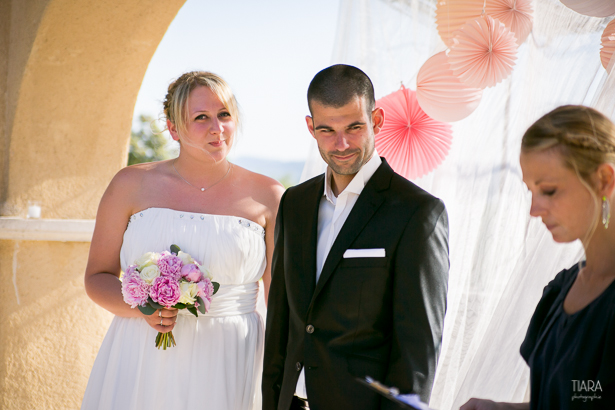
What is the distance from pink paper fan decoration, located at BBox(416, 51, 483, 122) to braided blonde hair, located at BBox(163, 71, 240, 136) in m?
0.91

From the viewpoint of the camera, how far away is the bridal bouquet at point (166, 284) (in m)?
2.39

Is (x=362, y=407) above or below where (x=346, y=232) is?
below

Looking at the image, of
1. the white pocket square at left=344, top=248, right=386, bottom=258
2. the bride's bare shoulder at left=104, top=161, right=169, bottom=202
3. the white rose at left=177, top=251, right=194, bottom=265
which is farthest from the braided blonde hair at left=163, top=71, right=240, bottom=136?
the white pocket square at left=344, top=248, right=386, bottom=258

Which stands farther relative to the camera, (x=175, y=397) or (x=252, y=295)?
(x=252, y=295)

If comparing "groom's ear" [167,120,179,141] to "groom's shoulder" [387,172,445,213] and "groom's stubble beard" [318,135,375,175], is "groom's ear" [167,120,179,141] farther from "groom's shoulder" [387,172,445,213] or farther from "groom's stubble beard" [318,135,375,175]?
"groom's shoulder" [387,172,445,213]

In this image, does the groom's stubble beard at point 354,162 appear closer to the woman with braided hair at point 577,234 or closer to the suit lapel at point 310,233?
the suit lapel at point 310,233

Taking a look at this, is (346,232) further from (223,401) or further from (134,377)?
(134,377)

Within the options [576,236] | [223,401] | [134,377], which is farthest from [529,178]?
[134,377]

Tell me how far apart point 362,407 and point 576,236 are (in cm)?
91

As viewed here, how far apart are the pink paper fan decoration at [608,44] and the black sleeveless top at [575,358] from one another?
1120 mm

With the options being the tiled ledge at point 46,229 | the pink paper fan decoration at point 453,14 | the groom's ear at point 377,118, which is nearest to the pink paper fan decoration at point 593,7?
the pink paper fan decoration at point 453,14

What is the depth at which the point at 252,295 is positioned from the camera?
2871 millimetres

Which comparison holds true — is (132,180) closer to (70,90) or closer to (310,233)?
(310,233)

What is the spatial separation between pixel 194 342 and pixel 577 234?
1.83 m
